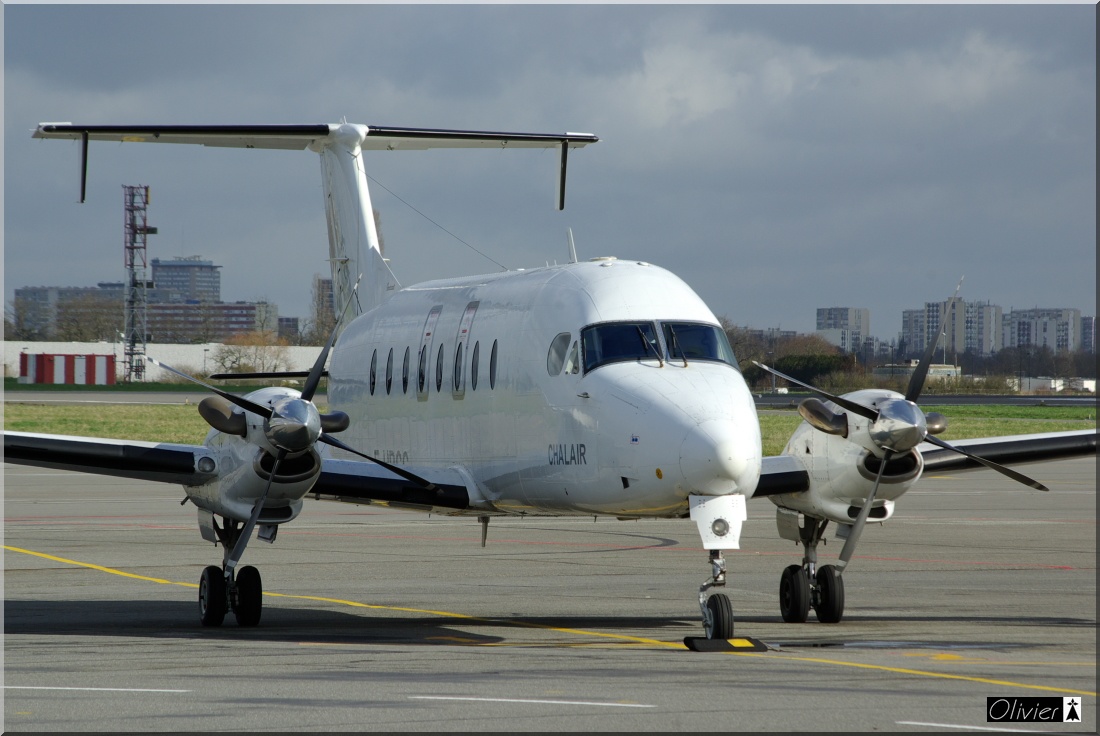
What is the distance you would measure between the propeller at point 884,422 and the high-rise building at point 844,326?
2255 inches

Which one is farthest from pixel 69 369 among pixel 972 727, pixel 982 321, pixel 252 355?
pixel 972 727

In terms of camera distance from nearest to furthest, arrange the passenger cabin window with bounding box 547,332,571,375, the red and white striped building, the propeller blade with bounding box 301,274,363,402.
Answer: the passenger cabin window with bounding box 547,332,571,375 < the propeller blade with bounding box 301,274,363,402 < the red and white striped building

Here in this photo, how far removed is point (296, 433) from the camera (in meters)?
12.5

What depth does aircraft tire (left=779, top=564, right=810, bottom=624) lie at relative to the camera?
13.5 metres

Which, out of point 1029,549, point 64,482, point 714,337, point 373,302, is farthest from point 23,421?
point 714,337

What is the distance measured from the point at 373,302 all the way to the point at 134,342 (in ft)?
316

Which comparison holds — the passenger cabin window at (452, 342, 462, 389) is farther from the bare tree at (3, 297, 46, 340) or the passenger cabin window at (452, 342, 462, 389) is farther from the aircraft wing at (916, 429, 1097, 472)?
the bare tree at (3, 297, 46, 340)

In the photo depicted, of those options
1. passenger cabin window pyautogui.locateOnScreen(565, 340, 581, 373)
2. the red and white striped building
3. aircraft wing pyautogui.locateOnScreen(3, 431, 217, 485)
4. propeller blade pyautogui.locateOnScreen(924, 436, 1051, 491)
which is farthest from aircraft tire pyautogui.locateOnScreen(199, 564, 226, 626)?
the red and white striped building

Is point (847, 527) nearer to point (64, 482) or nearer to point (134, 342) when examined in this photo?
point (64, 482)

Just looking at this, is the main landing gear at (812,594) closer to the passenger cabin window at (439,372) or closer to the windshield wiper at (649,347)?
the windshield wiper at (649,347)

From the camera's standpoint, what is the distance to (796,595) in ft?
44.3

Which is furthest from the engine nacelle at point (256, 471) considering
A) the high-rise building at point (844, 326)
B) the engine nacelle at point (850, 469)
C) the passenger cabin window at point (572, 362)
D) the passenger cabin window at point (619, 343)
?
the high-rise building at point (844, 326)

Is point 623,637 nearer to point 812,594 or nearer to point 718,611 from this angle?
point 718,611

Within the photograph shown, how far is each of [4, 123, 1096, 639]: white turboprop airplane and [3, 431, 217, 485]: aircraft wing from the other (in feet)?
0.06
